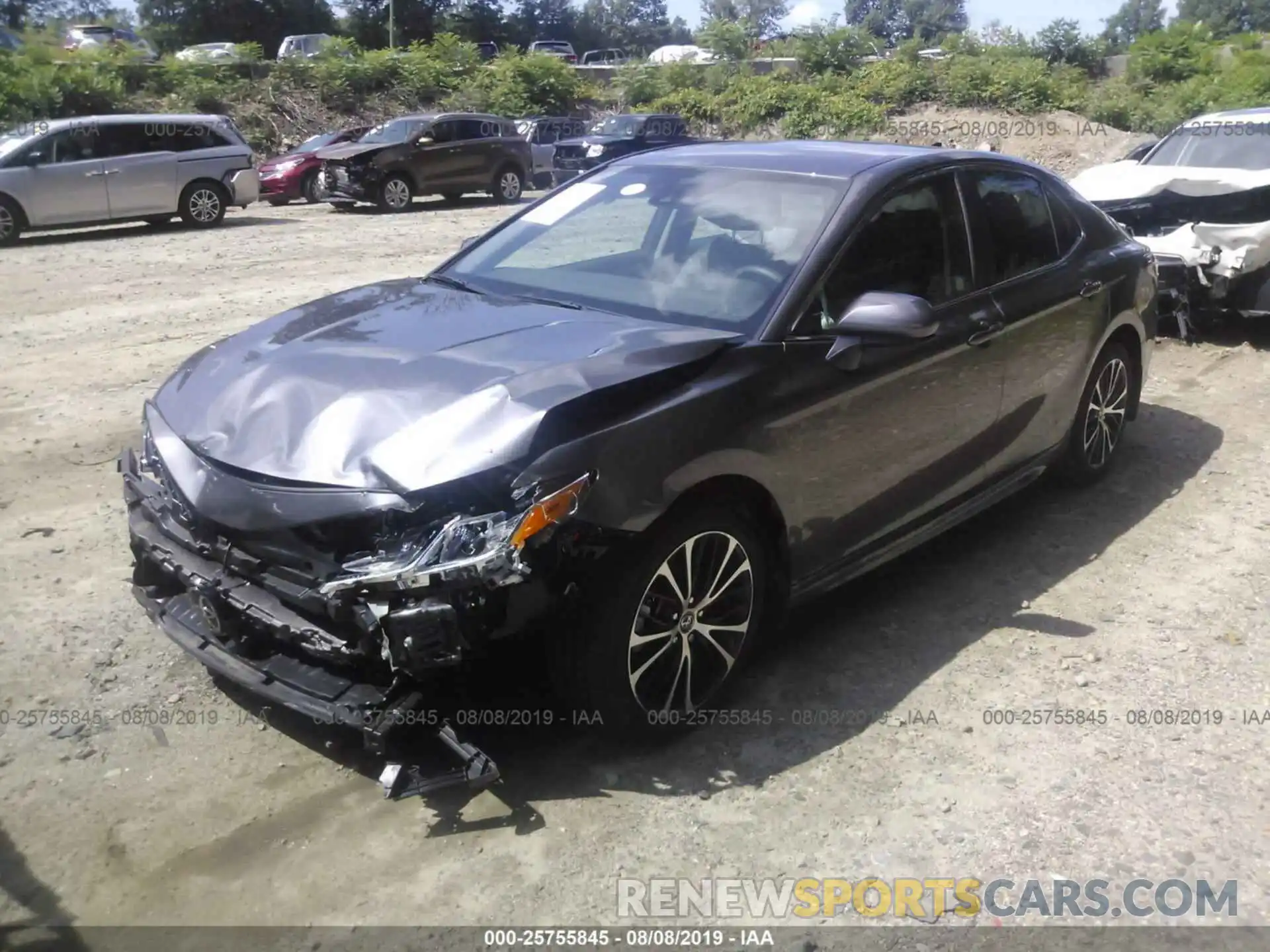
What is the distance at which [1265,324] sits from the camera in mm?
9344

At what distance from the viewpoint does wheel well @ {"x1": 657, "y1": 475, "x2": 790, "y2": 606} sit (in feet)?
11.5

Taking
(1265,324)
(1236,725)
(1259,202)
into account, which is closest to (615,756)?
(1236,725)

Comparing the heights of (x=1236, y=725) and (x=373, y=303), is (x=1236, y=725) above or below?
below

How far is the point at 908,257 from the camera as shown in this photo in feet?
14.5

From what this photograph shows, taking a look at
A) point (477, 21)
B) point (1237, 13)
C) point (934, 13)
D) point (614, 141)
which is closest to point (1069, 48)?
point (614, 141)

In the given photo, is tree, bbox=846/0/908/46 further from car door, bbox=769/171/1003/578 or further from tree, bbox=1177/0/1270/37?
car door, bbox=769/171/1003/578

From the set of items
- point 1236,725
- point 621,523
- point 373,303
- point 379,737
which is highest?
point 373,303

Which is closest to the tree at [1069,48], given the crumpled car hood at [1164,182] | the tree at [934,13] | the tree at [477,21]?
the tree at [477,21]

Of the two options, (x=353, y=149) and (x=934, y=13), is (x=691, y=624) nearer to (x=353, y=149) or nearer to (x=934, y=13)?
(x=353, y=149)

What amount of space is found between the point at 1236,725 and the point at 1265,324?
651 cm

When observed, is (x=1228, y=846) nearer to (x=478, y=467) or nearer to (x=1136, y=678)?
(x=1136, y=678)

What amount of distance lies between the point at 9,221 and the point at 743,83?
2723 centimetres
